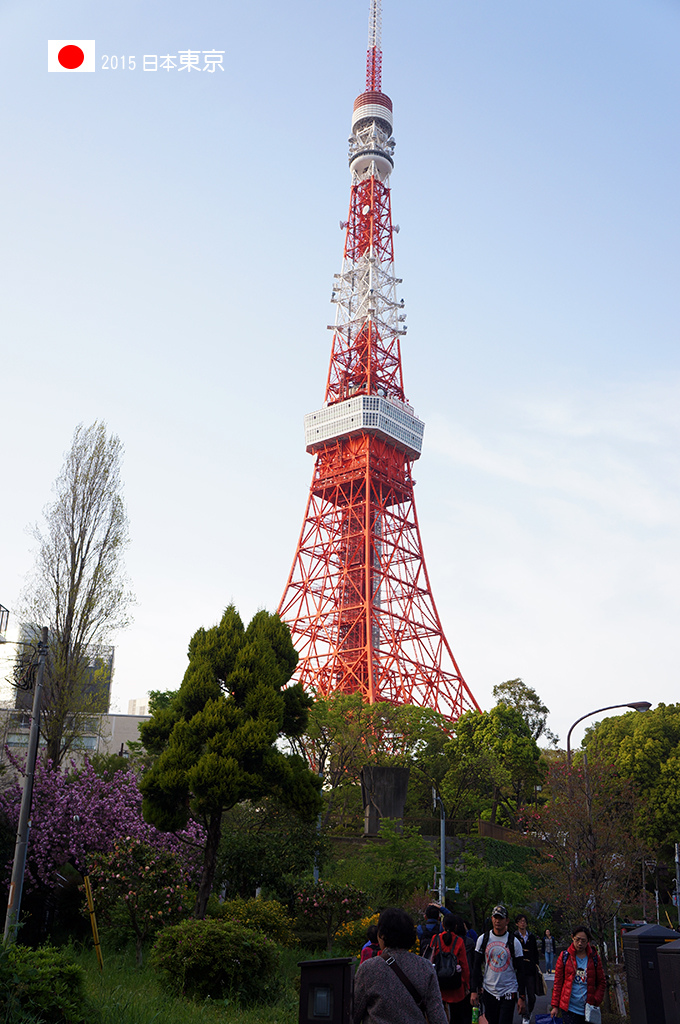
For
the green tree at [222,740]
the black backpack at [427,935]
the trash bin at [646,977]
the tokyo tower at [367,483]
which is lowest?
the trash bin at [646,977]

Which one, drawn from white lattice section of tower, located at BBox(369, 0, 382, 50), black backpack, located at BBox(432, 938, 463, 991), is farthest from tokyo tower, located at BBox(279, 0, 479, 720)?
black backpack, located at BBox(432, 938, 463, 991)

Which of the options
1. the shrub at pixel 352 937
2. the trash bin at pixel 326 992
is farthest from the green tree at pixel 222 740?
the trash bin at pixel 326 992

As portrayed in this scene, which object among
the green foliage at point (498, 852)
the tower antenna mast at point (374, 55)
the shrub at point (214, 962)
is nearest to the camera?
the shrub at point (214, 962)

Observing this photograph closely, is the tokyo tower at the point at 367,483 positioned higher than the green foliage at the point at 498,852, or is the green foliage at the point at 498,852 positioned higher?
the tokyo tower at the point at 367,483

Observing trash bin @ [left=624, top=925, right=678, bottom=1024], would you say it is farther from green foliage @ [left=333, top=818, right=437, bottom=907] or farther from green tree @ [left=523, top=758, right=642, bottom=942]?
green foliage @ [left=333, top=818, right=437, bottom=907]

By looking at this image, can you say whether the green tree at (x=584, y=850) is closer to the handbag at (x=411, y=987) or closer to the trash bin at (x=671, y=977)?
the trash bin at (x=671, y=977)

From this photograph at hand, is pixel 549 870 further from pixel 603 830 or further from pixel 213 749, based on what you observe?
pixel 213 749

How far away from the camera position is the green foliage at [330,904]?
15227 millimetres

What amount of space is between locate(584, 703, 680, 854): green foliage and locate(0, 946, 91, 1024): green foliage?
2979cm

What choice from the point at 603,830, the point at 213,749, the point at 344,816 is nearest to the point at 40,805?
the point at 213,749

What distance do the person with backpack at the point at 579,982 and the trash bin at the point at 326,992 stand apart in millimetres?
2196

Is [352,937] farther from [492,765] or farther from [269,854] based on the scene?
[492,765]

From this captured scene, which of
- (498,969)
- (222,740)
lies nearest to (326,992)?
(498,969)

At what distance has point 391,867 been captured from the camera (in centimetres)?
2181
